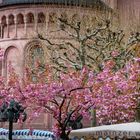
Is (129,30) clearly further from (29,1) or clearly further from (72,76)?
(29,1)

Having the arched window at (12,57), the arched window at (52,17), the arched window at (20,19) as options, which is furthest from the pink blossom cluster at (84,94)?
the arched window at (20,19)

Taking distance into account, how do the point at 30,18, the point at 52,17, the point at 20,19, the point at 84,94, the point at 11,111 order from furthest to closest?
the point at 20,19, the point at 30,18, the point at 52,17, the point at 84,94, the point at 11,111

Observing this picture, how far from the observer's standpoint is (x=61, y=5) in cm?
5006

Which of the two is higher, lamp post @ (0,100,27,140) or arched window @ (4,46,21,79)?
arched window @ (4,46,21,79)

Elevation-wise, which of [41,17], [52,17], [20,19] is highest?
[20,19]

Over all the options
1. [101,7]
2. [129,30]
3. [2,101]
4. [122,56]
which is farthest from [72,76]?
[101,7]

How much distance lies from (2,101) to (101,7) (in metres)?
23.0

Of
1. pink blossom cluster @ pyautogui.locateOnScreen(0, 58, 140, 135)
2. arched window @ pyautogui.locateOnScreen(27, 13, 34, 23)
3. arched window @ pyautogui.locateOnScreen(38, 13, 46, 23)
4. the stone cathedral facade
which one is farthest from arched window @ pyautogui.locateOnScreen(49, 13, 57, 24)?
pink blossom cluster @ pyautogui.locateOnScreen(0, 58, 140, 135)

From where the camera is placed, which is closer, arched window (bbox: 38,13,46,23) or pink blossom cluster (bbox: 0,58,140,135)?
pink blossom cluster (bbox: 0,58,140,135)

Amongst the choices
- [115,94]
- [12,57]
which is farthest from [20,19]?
[115,94]

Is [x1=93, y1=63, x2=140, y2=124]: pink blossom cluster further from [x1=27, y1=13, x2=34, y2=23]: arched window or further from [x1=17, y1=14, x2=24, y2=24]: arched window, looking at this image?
[x1=17, y1=14, x2=24, y2=24]: arched window

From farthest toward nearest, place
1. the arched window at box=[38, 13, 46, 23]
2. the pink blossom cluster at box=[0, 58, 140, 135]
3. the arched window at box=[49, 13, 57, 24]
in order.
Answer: the arched window at box=[38, 13, 46, 23] → the arched window at box=[49, 13, 57, 24] → the pink blossom cluster at box=[0, 58, 140, 135]

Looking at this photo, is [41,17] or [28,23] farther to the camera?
[28,23]

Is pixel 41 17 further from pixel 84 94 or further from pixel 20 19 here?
pixel 84 94
